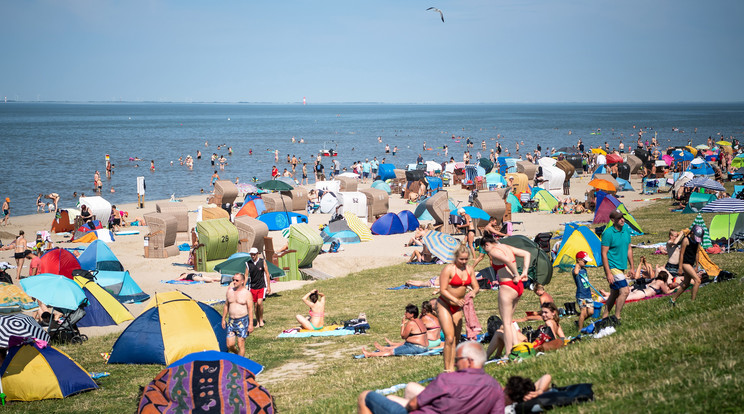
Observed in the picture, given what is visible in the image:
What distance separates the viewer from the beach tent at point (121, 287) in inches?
611

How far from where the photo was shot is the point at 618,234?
966 cm

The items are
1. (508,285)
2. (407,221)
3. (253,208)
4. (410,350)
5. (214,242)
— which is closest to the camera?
(508,285)

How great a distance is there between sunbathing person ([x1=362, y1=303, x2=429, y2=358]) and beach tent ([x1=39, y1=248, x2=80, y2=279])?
920 cm

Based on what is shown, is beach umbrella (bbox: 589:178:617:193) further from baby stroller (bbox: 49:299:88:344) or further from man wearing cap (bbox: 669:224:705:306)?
baby stroller (bbox: 49:299:88:344)

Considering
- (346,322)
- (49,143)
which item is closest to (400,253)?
(346,322)

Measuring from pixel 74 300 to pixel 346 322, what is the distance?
4.67m

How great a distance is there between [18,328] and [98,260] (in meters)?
8.77

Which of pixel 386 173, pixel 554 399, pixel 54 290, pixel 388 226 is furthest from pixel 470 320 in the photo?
pixel 386 173

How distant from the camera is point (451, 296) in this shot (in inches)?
287

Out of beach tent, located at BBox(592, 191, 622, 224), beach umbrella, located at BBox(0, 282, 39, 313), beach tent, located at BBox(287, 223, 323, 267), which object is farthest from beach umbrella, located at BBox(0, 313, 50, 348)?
beach tent, located at BBox(592, 191, 622, 224)

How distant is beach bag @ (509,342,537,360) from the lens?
25.6ft

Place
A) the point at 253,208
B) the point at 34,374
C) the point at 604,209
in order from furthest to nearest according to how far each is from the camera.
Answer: the point at 253,208, the point at 604,209, the point at 34,374

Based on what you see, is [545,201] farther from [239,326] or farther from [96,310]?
[239,326]

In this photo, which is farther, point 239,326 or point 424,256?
point 424,256
